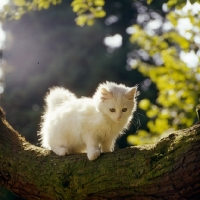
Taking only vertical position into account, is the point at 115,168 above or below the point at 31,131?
below

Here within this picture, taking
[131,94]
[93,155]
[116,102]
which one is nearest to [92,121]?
[116,102]

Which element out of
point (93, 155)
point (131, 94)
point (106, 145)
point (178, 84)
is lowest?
point (93, 155)

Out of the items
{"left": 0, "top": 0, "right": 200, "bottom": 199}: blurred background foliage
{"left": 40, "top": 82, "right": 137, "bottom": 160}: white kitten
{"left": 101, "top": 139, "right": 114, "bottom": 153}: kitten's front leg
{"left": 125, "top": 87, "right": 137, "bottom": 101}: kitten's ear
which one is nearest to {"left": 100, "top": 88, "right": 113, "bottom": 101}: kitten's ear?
{"left": 40, "top": 82, "right": 137, "bottom": 160}: white kitten

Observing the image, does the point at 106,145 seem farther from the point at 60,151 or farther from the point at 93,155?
the point at 93,155

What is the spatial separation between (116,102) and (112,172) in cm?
86

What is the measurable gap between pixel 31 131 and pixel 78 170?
658 cm

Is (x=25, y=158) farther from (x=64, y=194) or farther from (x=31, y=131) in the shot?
(x=31, y=131)

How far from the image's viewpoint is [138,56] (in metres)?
11.7

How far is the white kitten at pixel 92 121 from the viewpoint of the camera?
315cm

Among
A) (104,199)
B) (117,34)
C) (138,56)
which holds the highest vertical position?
(117,34)

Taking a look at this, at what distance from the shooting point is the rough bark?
89.2 inches

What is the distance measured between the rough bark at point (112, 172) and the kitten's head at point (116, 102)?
54 cm

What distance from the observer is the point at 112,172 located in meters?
2.50

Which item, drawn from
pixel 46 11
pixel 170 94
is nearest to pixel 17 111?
pixel 46 11
